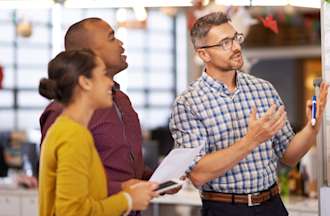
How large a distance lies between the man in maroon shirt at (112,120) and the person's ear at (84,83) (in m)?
0.38

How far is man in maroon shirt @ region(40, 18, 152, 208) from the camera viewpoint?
260 cm

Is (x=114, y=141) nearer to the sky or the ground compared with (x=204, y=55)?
nearer to the ground

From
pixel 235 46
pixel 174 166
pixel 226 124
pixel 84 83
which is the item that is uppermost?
pixel 235 46

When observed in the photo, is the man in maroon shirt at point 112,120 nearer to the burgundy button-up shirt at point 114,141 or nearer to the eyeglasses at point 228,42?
the burgundy button-up shirt at point 114,141

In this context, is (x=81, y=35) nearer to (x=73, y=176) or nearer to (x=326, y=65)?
(x=73, y=176)

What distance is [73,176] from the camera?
217 cm

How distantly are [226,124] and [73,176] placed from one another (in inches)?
33.0

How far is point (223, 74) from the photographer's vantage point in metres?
2.89

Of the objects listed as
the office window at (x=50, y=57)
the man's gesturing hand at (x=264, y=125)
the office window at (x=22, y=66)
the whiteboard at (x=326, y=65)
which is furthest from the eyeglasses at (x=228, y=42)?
the office window at (x=22, y=66)

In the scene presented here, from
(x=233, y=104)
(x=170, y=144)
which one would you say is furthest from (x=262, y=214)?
(x=170, y=144)

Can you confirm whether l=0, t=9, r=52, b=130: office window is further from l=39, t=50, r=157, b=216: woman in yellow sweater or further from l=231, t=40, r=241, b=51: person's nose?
l=39, t=50, r=157, b=216: woman in yellow sweater

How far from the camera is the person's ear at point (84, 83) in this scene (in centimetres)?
225

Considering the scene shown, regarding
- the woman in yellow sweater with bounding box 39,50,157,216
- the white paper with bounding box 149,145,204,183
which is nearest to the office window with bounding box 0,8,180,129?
the white paper with bounding box 149,145,204,183

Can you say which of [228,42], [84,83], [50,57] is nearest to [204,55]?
[228,42]
